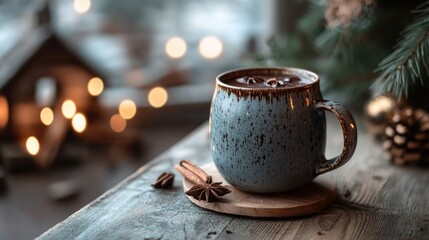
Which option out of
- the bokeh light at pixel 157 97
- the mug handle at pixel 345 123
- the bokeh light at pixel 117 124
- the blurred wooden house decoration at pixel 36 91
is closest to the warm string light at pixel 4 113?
the blurred wooden house decoration at pixel 36 91

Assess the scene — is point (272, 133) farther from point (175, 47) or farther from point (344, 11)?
point (175, 47)

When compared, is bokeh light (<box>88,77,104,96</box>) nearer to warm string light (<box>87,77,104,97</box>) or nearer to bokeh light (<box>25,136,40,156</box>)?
warm string light (<box>87,77,104,97</box>)

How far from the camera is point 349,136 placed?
771 mm

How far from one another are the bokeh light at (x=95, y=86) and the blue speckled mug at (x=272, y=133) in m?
0.93

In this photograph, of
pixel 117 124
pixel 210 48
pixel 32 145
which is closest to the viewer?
pixel 32 145

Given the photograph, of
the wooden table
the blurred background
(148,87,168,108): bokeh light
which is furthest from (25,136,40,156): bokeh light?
the wooden table

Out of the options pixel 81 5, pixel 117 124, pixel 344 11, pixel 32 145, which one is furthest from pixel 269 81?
pixel 81 5

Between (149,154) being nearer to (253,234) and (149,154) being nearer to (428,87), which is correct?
(428,87)

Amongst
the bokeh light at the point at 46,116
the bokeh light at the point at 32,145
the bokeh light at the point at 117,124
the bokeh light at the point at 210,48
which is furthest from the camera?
the bokeh light at the point at 210,48

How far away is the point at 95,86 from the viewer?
1.68m

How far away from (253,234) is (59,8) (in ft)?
4.58

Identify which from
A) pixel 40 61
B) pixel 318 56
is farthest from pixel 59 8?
pixel 318 56

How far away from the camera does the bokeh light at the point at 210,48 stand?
1995 millimetres

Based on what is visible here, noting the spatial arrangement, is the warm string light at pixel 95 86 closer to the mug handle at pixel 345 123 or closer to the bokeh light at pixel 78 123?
the bokeh light at pixel 78 123
